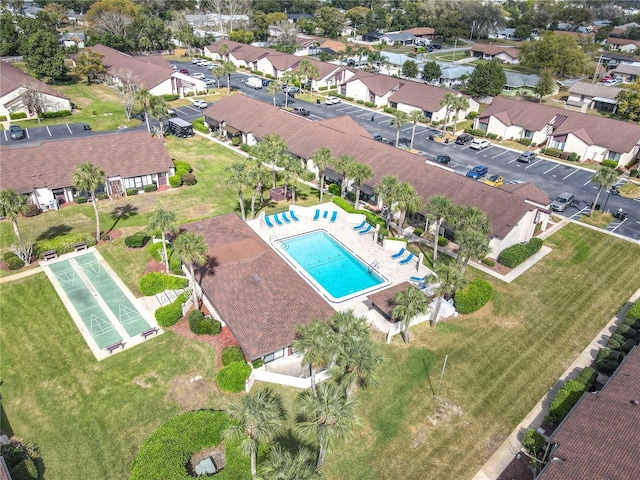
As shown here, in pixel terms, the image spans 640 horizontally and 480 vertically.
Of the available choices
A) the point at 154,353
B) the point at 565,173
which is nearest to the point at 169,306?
the point at 154,353

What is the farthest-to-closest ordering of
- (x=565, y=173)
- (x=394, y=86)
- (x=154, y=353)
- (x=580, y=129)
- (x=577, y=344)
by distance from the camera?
(x=394, y=86) < (x=580, y=129) < (x=565, y=173) < (x=577, y=344) < (x=154, y=353)

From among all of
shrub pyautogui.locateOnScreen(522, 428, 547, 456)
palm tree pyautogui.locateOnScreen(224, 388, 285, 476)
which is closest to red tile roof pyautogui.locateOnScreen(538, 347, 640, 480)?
shrub pyautogui.locateOnScreen(522, 428, 547, 456)

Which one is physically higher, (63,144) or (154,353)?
(63,144)

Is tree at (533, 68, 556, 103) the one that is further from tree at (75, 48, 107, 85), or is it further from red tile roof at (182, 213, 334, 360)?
tree at (75, 48, 107, 85)

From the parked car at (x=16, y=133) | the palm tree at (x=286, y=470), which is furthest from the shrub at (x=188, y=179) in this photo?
the palm tree at (x=286, y=470)

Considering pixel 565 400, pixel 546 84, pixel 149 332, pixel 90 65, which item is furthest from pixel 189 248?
pixel 546 84

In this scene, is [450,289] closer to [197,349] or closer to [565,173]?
[197,349]
